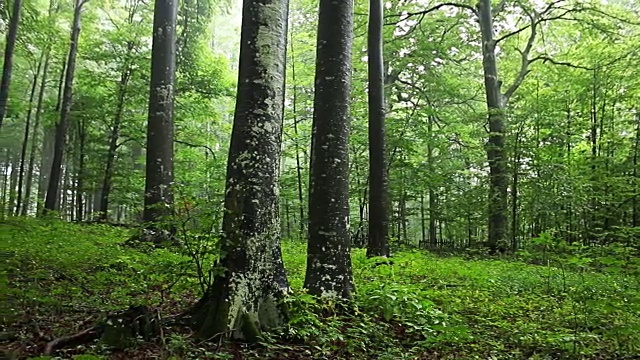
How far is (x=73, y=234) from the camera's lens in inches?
411

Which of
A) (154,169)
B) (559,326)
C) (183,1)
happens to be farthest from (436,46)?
(559,326)

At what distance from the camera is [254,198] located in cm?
417

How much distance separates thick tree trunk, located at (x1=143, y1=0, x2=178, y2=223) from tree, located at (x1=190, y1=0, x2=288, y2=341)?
5.62 m

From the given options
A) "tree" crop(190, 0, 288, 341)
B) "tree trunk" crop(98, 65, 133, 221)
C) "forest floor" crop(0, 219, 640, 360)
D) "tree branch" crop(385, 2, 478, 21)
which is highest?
"tree branch" crop(385, 2, 478, 21)

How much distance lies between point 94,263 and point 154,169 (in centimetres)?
263

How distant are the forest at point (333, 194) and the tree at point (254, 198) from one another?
0.06 ft

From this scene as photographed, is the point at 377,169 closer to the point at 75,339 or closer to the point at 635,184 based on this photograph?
the point at 75,339

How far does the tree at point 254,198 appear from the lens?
13.0ft

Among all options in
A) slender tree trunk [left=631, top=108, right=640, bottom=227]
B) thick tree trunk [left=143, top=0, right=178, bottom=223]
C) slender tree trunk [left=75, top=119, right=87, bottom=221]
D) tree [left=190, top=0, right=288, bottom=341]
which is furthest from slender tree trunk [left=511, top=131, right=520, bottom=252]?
slender tree trunk [left=75, top=119, right=87, bottom=221]

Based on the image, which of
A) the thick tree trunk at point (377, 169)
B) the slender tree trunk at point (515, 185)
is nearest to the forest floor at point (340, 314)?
the thick tree trunk at point (377, 169)

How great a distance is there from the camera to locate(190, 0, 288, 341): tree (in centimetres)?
398

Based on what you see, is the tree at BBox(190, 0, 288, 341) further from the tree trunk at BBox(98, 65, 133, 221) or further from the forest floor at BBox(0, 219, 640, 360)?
the tree trunk at BBox(98, 65, 133, 221)

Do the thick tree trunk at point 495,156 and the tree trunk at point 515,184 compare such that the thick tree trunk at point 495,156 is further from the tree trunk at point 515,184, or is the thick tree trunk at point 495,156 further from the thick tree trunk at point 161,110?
the thick tree trunk at point 161,110

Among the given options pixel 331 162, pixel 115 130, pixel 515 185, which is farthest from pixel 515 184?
pixel 115 130
